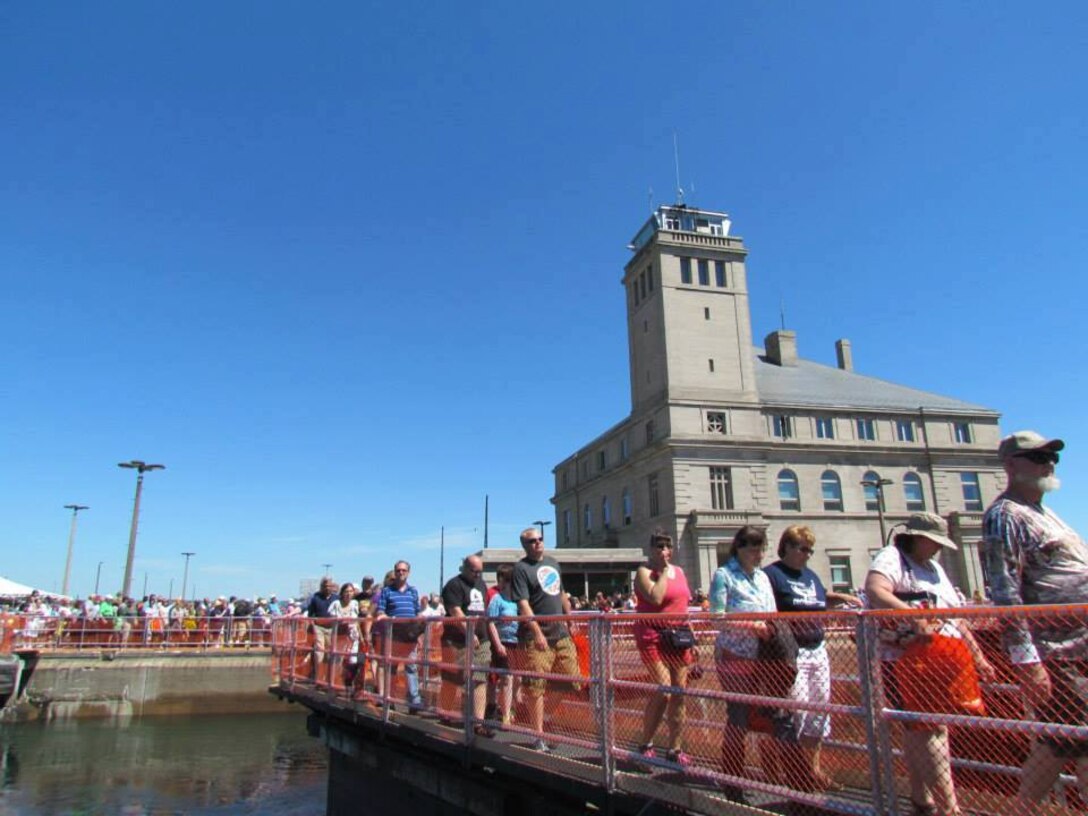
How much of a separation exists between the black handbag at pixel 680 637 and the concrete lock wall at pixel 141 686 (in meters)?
24.5

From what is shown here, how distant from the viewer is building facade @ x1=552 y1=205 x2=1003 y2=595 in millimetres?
47312

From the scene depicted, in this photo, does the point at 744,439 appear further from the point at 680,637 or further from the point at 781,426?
the point at 680,637

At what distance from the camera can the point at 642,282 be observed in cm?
5344

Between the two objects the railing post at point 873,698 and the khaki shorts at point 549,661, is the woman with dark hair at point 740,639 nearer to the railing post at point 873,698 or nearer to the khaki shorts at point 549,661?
the railing post at point 873,698

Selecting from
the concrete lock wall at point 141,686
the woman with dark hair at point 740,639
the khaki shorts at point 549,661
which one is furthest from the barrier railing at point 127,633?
the woman with dark hair at point 740,639

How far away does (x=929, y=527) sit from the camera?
458 centimetres

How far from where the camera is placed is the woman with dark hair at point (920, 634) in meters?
3.94

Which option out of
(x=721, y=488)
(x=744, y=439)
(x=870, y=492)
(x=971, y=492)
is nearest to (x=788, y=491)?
(x=744, y=439)

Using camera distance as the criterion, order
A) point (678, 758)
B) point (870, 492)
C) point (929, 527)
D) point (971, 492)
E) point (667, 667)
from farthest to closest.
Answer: point (971, 492) → point (870, 492) → point (667, 667) → point (678, 758) → point (929, 527)

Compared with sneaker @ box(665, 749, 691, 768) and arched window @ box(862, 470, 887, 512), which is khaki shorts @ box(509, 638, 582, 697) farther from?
arched window @ box(862, 470, 887, 512)

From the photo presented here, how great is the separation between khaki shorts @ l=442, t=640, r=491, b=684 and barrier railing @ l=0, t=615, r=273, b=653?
70.4 feet

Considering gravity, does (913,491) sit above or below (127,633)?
above

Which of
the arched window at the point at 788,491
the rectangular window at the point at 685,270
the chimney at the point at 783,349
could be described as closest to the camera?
the arched window at the point at 788,491

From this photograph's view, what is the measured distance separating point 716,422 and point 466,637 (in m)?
42.4
